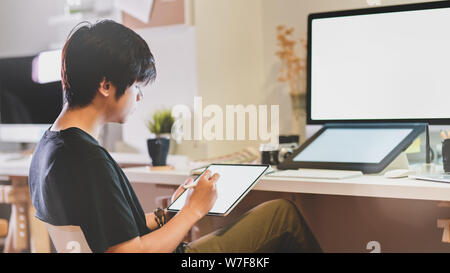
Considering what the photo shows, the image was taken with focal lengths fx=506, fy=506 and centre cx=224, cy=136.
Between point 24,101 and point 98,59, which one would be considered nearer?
point 98,59

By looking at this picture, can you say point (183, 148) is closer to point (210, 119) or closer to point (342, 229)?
point (210, 119)

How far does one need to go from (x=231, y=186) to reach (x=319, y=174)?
0.23m

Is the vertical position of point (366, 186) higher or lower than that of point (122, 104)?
lower

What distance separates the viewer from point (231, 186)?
1.12m

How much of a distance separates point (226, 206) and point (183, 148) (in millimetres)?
816

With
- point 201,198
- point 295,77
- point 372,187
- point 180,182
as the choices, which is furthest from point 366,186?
point 295,77

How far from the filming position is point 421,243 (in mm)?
1452

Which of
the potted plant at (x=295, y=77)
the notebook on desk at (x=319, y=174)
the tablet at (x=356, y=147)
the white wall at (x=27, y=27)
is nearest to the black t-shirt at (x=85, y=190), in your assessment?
the notebook on desk at (x=319, y=174)

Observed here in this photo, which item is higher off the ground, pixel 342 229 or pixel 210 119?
pixel 210 119

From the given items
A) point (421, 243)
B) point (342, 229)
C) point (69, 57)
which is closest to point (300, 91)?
point (342, 229)

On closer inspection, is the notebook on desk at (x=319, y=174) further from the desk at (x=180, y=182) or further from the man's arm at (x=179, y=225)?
the man's arm at (x=179, y=225)

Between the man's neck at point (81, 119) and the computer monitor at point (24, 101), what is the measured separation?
44.8 inches

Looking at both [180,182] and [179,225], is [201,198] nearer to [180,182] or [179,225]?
[179,225]

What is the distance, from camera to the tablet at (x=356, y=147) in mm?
1258
